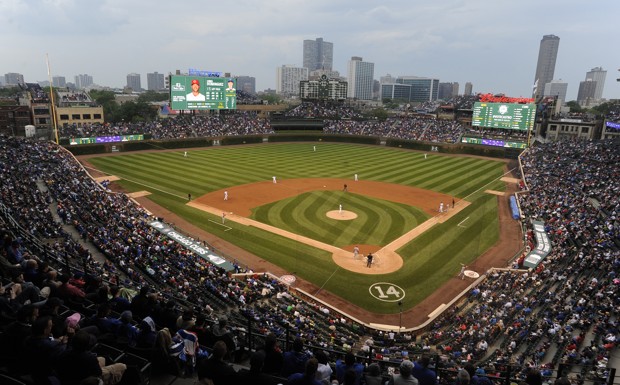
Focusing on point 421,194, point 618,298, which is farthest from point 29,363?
point 421,194

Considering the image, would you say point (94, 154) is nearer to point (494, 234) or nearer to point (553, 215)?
point (494, 234)

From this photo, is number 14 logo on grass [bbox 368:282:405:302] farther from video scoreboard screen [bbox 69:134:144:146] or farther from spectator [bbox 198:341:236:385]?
video scoreboard screen [bbox 69:134:144:146]

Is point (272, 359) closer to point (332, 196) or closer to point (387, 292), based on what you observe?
point (387, 292)

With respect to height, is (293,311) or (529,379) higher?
(529,379)

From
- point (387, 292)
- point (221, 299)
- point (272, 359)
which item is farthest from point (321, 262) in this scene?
point (272, 359)

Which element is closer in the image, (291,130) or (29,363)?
(29,363)

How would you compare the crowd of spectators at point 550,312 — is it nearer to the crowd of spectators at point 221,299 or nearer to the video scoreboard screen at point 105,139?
the crowd of spectators at point 221,299

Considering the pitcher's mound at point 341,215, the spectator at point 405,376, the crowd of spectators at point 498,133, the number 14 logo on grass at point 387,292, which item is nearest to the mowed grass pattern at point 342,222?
the pitcher's mound at point 341,215

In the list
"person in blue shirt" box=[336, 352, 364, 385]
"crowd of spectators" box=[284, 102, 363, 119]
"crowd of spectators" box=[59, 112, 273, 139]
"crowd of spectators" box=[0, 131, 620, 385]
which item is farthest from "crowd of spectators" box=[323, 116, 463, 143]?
"person in blue shirt" box=[336, 352, 364, 385]
